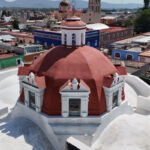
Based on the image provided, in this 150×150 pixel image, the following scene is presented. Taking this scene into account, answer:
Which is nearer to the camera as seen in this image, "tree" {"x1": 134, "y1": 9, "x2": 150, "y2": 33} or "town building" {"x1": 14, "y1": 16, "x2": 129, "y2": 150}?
"town building" {"x1": 14, "y1": 16, "x2": 129, "y2": 150}

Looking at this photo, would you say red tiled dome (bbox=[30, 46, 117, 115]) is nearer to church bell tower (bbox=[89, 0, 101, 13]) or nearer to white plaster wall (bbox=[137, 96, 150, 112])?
white plaster wall (bbox=[137, 96, 150, 112])

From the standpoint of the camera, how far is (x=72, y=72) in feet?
39.1

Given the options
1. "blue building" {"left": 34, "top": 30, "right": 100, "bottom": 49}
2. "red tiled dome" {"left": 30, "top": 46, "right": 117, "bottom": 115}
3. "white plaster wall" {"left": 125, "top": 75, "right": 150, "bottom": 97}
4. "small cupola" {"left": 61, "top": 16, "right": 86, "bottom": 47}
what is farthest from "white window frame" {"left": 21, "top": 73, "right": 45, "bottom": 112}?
"blue building" {"left": 34, "top": 30, "right": 100, "bottom": 49}

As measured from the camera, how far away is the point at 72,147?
408 inches

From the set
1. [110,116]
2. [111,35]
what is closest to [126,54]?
[111,35]

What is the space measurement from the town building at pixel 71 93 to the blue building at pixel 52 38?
3232 centimetres

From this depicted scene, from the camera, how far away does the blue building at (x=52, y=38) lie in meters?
45.2

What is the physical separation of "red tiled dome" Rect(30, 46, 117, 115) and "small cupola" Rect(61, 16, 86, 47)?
583mm

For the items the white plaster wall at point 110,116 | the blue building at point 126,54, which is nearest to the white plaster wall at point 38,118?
the white plaster wall at point 110,116

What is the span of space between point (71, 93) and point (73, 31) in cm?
426

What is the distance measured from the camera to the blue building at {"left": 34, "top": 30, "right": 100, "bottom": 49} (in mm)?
45169

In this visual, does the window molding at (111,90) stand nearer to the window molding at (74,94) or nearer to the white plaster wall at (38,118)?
the window molding at (74,94)

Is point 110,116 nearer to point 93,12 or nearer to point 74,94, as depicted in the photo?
point 74,94

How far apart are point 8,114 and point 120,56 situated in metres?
28.3
